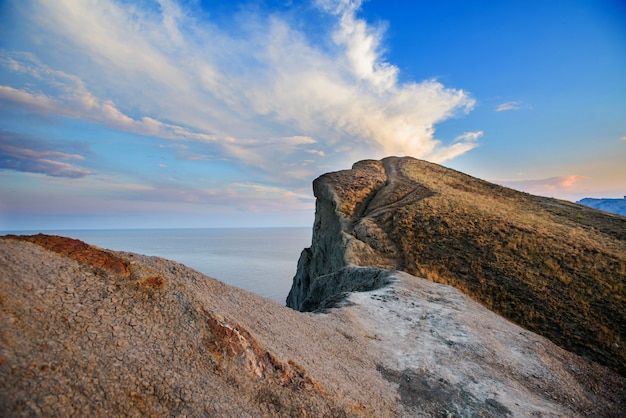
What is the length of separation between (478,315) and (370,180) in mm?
25442

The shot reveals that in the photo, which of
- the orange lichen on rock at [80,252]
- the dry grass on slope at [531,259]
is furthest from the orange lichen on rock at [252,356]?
the dry grass on slope at [531,259]

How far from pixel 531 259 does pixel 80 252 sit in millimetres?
24882

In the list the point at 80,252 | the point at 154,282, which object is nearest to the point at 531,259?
the point at 154,282

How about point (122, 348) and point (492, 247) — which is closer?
point (122, 348)

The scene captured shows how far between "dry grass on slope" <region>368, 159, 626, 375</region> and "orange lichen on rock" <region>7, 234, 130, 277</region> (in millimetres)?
19268

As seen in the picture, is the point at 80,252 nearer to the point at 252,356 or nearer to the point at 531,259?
the point at 252,356

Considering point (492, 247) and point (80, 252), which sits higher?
point (80, 252)

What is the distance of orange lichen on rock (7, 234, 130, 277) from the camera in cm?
586

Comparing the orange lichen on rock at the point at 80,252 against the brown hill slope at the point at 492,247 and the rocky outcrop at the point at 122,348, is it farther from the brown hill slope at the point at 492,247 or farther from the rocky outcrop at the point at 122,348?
the brown hill slope at the point at 492,247

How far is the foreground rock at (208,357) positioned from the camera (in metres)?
4.05

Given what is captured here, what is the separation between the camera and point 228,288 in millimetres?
8664

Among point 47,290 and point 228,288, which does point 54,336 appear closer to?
point 47,290

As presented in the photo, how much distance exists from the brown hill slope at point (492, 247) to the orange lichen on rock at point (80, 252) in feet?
46.6

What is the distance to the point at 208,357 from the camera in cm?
531
